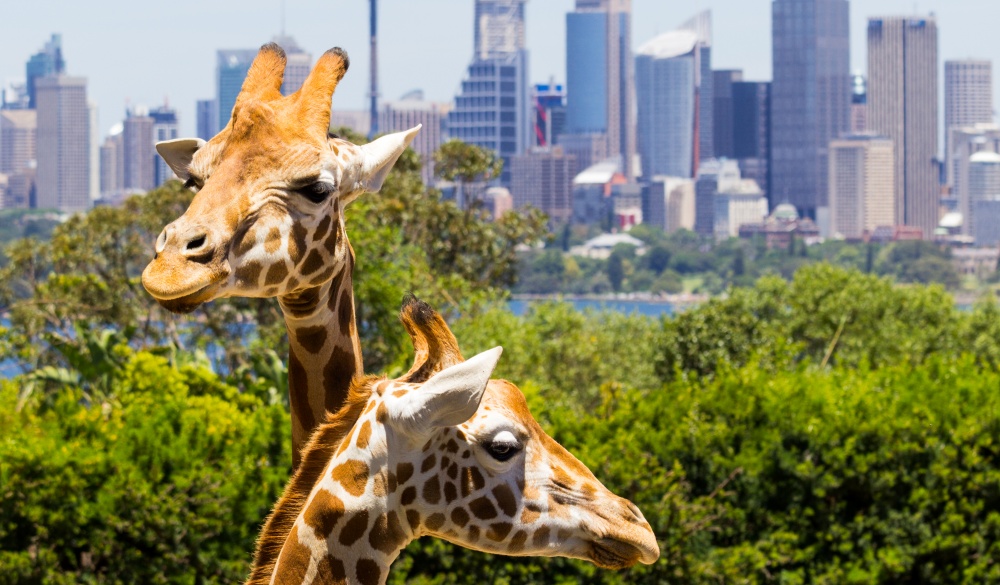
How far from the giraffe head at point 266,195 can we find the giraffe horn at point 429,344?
0.48m

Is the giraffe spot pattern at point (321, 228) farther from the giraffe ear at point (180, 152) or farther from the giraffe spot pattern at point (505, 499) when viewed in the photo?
the giraffe spot pattern at point (505, 499)

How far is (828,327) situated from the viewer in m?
36.9

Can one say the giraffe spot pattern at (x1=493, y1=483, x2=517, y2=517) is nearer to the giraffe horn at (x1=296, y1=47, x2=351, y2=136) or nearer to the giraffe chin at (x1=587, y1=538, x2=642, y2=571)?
the giraffe chin at (x1=587, y1=538, x2=642, y2=571)

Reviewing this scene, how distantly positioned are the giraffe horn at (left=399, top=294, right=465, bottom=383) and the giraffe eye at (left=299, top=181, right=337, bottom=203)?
50 centimetres

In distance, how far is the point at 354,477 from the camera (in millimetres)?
4875

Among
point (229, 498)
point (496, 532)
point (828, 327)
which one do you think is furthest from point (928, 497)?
point (828, 327)

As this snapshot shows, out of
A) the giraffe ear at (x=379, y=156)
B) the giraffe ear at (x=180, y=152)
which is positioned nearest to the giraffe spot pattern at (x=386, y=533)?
the giraffe ear at (x=379, y=156)

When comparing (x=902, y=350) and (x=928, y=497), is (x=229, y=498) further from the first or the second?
(x=902, y=350)

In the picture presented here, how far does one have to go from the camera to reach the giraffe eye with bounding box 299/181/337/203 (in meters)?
5.27

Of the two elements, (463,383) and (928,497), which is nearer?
(463,383)

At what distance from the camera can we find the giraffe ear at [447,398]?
15.3 feet

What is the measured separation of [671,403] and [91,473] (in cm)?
639

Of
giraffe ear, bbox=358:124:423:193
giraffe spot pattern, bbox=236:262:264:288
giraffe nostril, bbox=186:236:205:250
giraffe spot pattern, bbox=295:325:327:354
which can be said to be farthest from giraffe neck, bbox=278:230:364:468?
giraffe nostril, bbox=186:236:205:250

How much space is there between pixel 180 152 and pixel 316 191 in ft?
2.56
